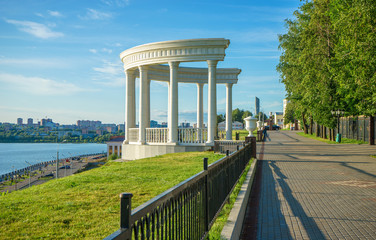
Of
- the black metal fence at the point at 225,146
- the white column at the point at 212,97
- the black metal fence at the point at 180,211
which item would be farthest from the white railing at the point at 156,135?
the black metal fence at the point at 180,211

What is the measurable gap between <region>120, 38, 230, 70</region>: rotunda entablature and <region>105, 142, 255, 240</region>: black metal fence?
14.6m

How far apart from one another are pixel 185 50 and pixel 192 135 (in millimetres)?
5554

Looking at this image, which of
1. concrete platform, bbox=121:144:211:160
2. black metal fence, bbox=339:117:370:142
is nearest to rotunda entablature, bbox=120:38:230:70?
concrete platform, bbox=121:144:211:160

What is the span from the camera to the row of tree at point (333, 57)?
1616cm

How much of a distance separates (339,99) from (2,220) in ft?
95.3

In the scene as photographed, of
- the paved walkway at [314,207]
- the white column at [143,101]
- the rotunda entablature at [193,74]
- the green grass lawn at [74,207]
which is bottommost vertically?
the paved walkway at [314,207]

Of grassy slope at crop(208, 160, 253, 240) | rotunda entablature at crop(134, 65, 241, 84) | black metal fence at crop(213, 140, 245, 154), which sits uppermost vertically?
rotunda entablature at crop(134, 65, 241, 84)

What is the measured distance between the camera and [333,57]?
2605cm

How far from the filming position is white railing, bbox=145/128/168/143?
21.8m

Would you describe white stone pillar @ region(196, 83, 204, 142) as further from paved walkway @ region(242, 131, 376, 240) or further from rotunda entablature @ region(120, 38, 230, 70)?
paved walkway @ region(242, 131, 376, 240)

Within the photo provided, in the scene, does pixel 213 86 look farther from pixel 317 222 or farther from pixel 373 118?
pixel 373 118

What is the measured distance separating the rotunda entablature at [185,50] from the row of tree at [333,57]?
22.6 feet

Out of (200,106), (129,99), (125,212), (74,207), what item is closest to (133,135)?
(129,99)

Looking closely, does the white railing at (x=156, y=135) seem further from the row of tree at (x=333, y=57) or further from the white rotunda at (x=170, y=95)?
the row of tree at (x=333, y=57)
